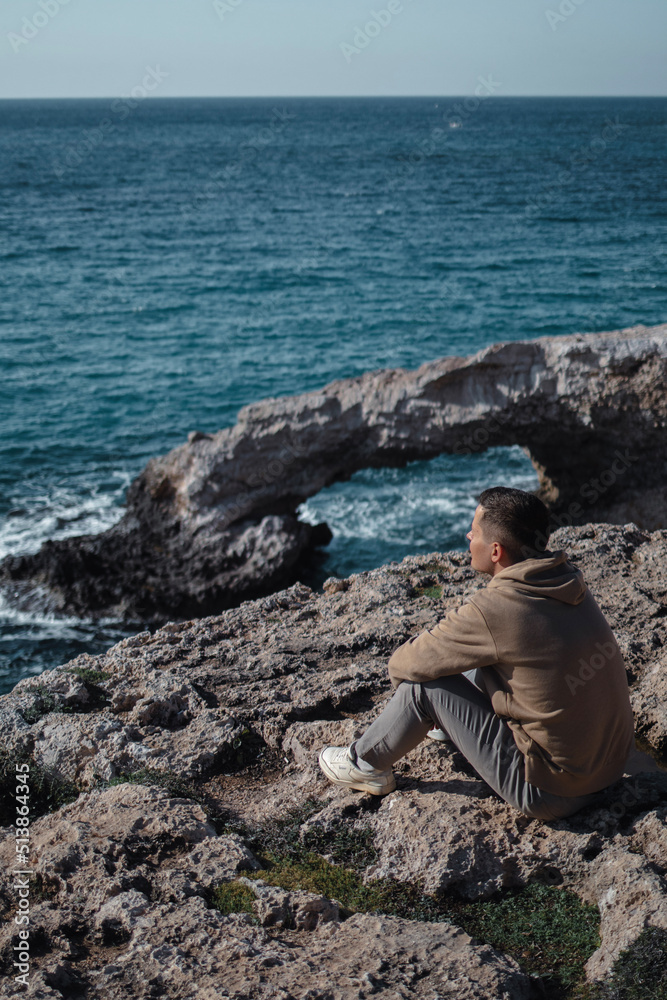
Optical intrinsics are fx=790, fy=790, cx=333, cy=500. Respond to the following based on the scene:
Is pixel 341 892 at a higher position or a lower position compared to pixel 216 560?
higher

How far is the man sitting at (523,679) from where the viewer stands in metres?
4.38

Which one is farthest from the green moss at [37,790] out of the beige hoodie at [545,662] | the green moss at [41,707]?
the beige hoodie at [545,662]

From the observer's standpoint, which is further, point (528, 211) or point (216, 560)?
point (528, 211)

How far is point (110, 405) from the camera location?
26438mm

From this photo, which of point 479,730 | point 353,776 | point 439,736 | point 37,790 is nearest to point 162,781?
point 37,790

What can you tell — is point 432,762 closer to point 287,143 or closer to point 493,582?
point 493,582

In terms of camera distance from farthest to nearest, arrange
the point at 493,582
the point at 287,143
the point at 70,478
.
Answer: the point at 287,143 → the point at 70,478 → the point at 493,582

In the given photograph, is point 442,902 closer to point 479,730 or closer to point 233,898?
point 479,730

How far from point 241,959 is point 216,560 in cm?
1328

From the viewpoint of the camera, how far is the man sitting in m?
4.38

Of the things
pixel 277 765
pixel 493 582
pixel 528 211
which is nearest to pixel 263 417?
pixel 277 765

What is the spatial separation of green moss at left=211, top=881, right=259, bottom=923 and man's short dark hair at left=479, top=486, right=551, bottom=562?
2.44 meters

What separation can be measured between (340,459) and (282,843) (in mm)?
12002

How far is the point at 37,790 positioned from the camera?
18.8ft
